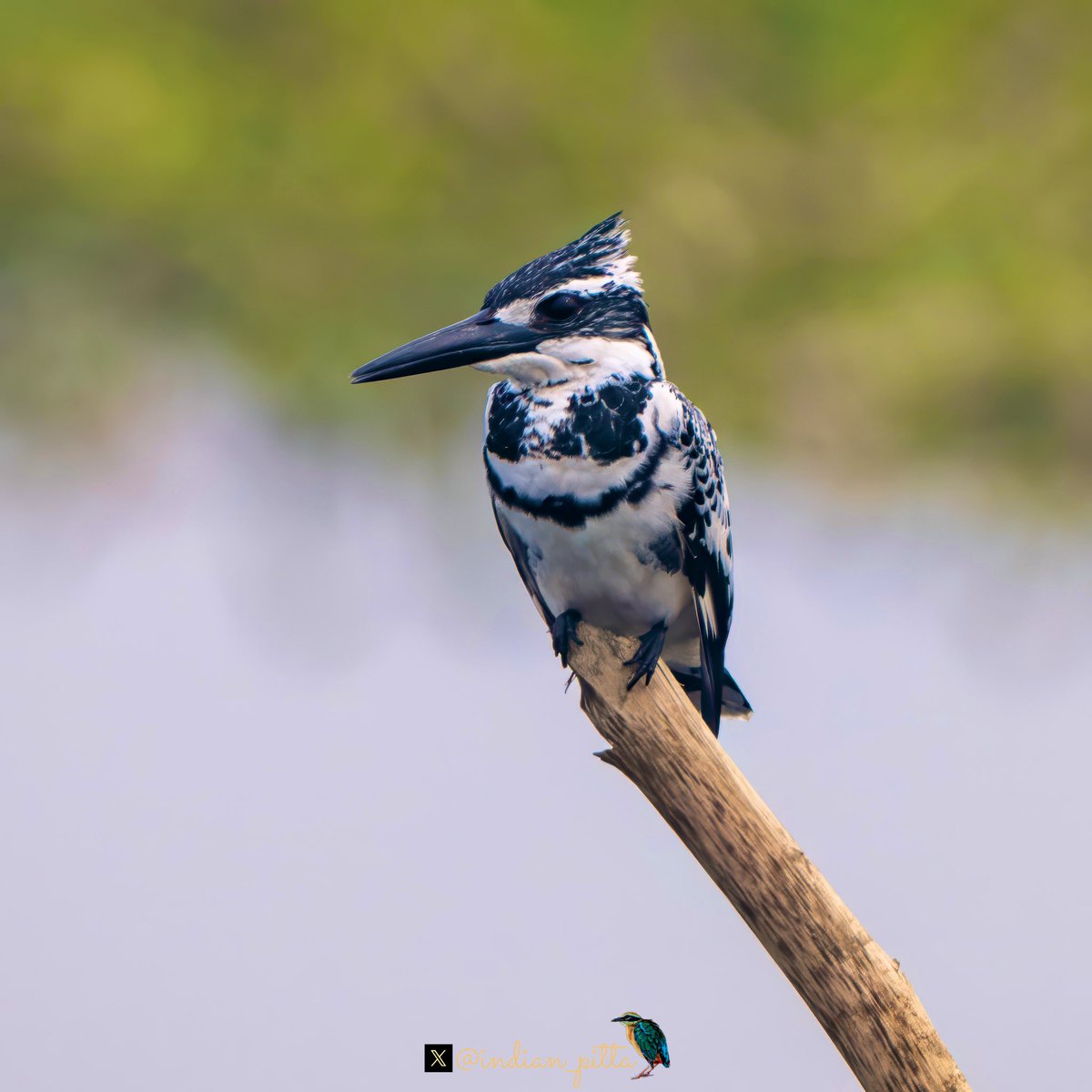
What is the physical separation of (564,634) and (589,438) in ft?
0.95

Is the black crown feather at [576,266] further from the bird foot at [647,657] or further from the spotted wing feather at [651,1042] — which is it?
the spotted wing feather at [651,1042]

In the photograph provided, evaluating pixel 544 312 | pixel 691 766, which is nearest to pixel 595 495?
pixel 544 312

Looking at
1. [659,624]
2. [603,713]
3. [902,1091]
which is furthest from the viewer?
[659,624]

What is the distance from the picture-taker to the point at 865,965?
52.4 inches

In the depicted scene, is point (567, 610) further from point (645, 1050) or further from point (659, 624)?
point (645, 1050)

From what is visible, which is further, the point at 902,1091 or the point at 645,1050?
the point at 645,1050

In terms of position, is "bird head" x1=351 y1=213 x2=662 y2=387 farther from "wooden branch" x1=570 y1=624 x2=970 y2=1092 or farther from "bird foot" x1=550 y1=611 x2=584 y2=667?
"wooden branch" x1=570 y1=624 x2=970 y2=1092

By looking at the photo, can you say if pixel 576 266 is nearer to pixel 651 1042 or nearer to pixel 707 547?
pixel 707 547

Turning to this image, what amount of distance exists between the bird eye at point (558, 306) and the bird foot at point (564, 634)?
408 mm

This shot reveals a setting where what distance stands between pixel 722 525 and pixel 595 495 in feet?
0.84

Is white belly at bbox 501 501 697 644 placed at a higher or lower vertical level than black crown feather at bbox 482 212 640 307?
lower

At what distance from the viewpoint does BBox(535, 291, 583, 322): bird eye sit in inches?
60.2

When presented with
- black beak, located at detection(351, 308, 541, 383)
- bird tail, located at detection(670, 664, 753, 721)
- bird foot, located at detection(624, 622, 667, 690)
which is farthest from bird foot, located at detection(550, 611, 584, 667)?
black beak, located at detection(351, 308, 541, 383)

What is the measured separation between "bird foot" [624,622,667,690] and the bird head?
0.35 meters
